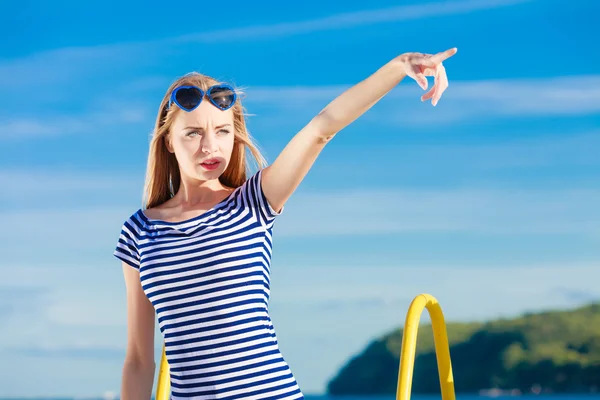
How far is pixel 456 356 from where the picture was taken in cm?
11925

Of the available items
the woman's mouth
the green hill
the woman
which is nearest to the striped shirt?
the woman

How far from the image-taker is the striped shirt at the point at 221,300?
128 inches

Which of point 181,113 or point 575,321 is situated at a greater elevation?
point 575,321

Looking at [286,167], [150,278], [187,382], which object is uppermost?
[286,167]

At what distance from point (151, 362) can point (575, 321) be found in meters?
125

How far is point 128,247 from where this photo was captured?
12.1 ft

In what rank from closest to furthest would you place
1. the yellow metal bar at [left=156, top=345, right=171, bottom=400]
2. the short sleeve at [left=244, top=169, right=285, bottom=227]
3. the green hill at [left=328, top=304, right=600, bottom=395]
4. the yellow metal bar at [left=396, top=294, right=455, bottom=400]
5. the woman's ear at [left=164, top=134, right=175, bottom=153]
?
the short sleeve at [left=244, top=169, right=285, bottom=227]
the yellow metal bar at [left=396, top=294, right=455, bottom=400]
the woman's ear at [left=164, top=134, right=175, bottom=153]
the yellow metal bar at [left=156, top=345, right=171, bottom=400]
the green hill at [left=328, top=304, right=600, bottom=395]

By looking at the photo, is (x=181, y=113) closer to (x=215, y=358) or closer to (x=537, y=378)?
(x=215, y=358)

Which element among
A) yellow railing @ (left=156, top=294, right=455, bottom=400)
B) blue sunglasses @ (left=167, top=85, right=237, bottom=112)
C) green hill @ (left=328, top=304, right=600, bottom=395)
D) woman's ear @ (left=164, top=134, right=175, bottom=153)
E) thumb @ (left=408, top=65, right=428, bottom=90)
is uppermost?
green hill @ (left=328, top=304, right=600, bottom=395)

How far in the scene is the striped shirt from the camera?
10.7 feet

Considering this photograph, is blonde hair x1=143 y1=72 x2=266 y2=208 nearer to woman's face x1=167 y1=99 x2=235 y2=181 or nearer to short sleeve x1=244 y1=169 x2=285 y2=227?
woman's face x1=167 y1=99 x2=235 y2=181

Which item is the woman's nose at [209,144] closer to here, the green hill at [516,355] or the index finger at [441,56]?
the index finger at [441,56]

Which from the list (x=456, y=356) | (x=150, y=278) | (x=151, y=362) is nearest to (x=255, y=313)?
(x=150, y=278)

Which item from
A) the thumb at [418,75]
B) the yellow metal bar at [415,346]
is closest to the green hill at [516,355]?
the yellow metal bar at [415,346]
